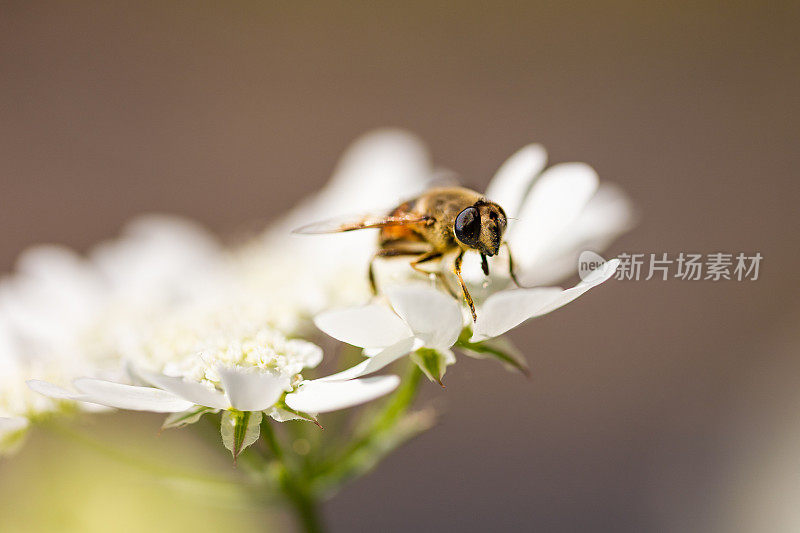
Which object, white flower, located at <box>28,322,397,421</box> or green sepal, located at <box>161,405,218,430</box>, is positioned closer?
white flower, located at <box>28,322,397,421</box>

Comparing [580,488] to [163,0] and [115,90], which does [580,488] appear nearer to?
[115,90]

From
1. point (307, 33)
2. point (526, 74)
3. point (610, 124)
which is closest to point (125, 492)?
point (610, 124)

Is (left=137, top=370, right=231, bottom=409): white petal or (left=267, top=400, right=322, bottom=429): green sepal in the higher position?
(left=137, top=370, right=231, bottom=409): white petal

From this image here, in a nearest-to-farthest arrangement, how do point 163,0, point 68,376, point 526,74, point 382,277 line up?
point 68,376 → point 382,277 → point 526,74 → point 163,0

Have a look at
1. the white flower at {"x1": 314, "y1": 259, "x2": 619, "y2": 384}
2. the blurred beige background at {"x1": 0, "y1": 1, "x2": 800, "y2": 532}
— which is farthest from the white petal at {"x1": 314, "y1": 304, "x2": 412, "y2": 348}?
the blurred beige background at {"x1": 0, "y1": 1, "x2": 800, "y2": 532}

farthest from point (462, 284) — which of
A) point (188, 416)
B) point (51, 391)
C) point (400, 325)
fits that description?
point (51, 391)

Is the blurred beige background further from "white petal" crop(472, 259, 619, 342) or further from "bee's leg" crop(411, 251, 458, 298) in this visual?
"white petal" crop(472, 259, 619, 342)
